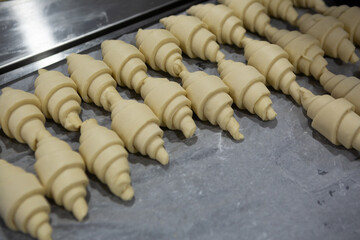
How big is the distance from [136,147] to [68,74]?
0.62 m

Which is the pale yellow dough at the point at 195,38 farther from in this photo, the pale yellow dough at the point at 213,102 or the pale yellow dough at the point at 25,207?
the pale yellow dough at the point at 25,207

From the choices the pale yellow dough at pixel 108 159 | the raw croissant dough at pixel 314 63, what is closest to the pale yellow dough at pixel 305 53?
the raw croissant dough at pixel 314 63

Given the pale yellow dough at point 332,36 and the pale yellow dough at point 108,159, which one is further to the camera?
the pale yellow dough at point 332,36

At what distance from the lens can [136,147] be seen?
4.81 ft

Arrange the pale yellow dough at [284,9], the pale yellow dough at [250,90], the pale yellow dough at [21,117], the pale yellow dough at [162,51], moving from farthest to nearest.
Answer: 1. the pale yellow dough at [284,9]
2. the pale yellow dough at [162,51]
3. the pale yellow dough at [250,90]
4. the pale yellow dough at [21,117]

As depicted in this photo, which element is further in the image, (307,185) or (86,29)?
(86,29)

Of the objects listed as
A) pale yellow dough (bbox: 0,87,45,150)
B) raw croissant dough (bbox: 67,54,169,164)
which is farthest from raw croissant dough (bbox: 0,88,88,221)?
raw croissant dough (bbox: 67,54,169,164)

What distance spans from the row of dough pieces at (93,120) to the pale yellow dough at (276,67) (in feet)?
0.08

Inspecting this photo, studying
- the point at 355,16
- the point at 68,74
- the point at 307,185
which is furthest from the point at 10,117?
the point at 355,16

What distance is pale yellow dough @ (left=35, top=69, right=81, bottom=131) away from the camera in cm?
151

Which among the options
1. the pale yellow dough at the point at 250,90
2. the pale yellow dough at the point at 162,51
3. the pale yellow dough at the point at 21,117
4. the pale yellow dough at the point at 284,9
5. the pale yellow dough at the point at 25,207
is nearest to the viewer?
the pale yellow dough at the point at 25,207

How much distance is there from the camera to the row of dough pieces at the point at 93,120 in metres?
1.27

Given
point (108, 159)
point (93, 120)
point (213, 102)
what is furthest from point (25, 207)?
point (213, 102)

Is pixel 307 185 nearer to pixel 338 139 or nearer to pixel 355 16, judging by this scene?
pixel 338 139
